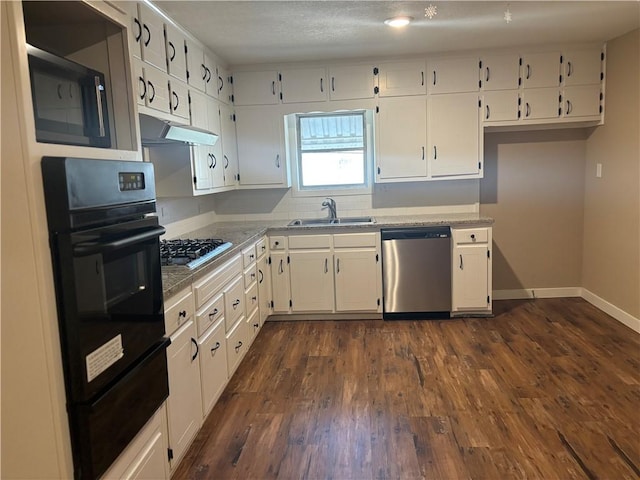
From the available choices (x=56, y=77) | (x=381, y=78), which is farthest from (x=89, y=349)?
(x=381, y=78)

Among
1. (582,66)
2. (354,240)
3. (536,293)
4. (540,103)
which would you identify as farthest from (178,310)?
(582,66)

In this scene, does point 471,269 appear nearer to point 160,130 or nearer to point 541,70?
point 541,70

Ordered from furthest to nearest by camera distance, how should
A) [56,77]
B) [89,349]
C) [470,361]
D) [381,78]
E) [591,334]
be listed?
1. [381,78]
2. [591,334]
3. [470,361]
4. [56,77]
5. [89,349]

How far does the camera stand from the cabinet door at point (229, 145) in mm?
4120

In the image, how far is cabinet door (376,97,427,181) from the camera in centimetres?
424

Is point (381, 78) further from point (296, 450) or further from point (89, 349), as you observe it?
point (89, 349)

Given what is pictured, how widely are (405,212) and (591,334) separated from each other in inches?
76.5

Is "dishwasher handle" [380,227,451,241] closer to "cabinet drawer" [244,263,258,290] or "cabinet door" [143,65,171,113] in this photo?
"cabinet drawer" [244,263,258,290]

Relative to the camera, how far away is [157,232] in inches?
66.7

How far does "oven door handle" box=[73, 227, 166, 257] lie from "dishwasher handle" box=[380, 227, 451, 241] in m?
2.67

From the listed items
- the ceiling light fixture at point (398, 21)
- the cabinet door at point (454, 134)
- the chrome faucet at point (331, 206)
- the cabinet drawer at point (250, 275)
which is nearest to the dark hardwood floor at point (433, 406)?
the cabinet drawer at point (250, 275)

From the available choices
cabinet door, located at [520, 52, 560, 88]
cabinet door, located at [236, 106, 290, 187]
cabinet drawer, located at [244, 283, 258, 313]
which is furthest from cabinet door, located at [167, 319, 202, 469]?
cabinet door, located at [520, 52, 560, 88]

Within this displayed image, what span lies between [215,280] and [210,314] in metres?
0.21

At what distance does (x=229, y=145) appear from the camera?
168 inches
